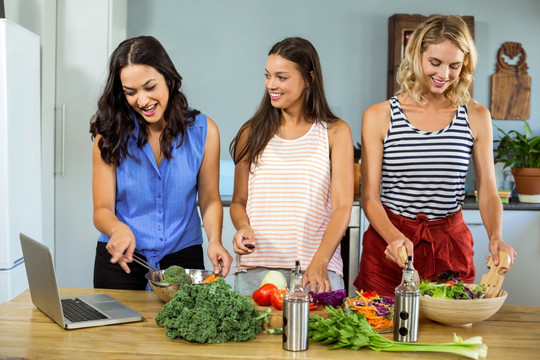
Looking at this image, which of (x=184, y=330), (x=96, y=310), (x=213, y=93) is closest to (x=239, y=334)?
(x=184, y=330)

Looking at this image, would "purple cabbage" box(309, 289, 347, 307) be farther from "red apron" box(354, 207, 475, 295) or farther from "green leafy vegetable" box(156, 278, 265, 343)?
"red apron" box(354, 207, 475, 295)

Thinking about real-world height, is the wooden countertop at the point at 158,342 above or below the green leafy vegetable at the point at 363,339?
below

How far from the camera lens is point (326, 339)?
1.51m

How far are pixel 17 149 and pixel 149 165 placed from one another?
1.20 metres

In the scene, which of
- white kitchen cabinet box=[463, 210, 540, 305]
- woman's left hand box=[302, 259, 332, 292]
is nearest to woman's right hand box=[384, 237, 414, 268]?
woman's left hand box=[302, 259, 332, 292]

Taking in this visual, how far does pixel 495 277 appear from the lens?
1738 millimetres

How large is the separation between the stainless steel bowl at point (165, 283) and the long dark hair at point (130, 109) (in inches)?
15.9

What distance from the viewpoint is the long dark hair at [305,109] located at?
212cm

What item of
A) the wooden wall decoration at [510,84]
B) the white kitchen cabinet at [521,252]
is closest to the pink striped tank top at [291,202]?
the white kitchen cabinet at [521,252]

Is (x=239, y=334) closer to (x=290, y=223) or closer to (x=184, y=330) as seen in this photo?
(x=184, y=330)

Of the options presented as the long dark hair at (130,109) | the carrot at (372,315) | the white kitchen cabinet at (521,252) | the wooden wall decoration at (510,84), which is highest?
the wooden wall decoration at (510,84)

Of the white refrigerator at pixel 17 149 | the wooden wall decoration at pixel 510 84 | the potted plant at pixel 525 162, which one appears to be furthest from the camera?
the wooden wall decoration at pixel 510 84

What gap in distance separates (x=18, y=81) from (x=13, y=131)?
25 cm

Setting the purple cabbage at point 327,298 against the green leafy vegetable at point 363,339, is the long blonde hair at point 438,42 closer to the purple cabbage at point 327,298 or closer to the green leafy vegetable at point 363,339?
the purple cabbage at point 327,298
